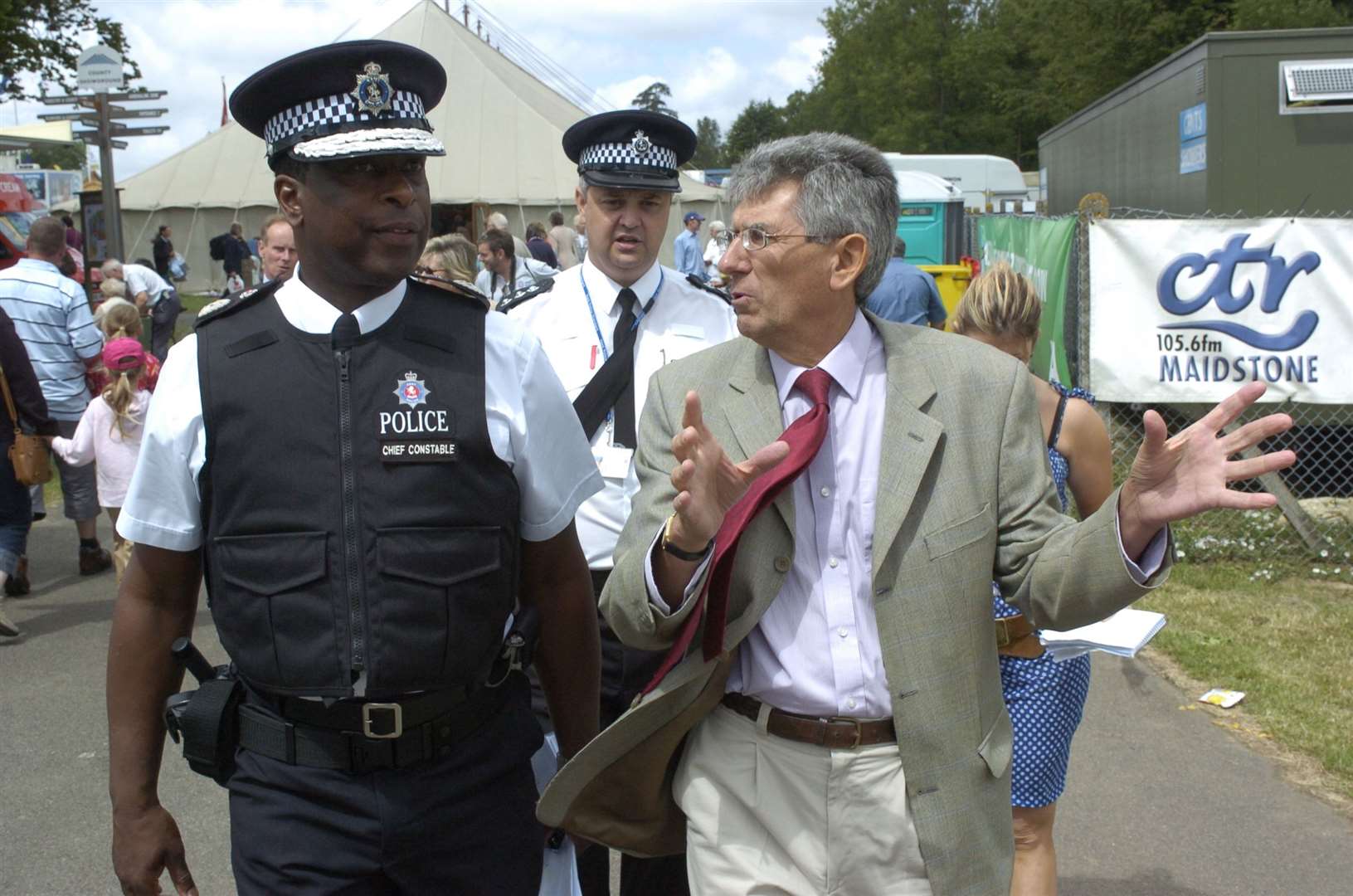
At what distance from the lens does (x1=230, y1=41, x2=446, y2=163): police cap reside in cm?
248

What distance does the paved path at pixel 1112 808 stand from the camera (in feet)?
14.9

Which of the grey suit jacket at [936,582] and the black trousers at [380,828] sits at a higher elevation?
the grey suit jacket at [936,582]

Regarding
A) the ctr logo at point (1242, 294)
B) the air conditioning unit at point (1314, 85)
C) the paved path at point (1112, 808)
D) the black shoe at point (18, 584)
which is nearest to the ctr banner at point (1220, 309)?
the ctr logo at point (1242, 294)

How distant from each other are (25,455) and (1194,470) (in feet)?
22.4

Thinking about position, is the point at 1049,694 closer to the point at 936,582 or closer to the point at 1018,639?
A: the point at 1018,639

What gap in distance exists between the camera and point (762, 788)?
8.28 ft

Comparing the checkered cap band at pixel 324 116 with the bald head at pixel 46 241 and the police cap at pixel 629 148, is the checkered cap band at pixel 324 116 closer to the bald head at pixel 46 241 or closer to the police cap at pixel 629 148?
the police cap at pixel 629 148

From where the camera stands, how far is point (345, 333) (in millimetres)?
2488

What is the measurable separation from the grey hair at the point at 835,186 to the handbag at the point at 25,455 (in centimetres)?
598

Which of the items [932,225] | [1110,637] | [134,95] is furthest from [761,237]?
[932,225]

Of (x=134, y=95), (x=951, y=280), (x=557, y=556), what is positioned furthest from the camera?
(x=951, y=280)

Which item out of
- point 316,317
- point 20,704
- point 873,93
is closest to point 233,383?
point 316,317

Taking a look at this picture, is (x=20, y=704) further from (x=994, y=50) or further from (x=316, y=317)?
(x=994, y=50)

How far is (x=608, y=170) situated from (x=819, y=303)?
1.65 metres
